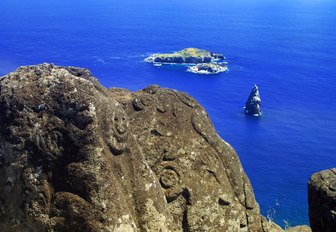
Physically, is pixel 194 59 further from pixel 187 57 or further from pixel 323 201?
pixel 323 201

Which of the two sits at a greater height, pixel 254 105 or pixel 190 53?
pixel 190 53

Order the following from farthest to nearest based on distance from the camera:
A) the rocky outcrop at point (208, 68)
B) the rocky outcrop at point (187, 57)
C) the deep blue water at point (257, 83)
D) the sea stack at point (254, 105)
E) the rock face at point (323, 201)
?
the rocky outcrop at point (187, 57)
the rocky outcrop at point (208, 68)
the sea stack at point (254, 105)
the deep blue water at point (257, 83)
the rock face at point (323, 201)

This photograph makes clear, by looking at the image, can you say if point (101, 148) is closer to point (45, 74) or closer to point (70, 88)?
point (70, 88)

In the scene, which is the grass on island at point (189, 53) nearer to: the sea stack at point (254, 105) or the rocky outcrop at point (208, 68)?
the rocky outcrop at point (208, 68)

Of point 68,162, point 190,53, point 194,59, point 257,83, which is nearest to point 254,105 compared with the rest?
point 257,83

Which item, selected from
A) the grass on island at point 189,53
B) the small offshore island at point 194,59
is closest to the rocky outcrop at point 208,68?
the small offshore island at point 194,59

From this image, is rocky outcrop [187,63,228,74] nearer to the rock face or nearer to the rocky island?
the rock face

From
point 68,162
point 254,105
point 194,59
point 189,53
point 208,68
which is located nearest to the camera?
point 68,162
